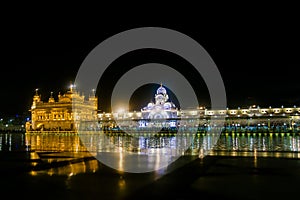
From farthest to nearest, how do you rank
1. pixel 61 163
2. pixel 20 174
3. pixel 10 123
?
pixel 10 123 < pixel 61 163 < pixel 20 174

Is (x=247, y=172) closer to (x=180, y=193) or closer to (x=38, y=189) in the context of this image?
(x=180, y=193)

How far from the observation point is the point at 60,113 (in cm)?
10131

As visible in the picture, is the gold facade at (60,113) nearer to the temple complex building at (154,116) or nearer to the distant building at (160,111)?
the temple complex building at (154,116)

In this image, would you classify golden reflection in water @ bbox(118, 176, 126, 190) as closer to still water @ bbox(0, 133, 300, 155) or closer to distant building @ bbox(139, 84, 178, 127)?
still water @ bbox(0, 133, 300, 155)

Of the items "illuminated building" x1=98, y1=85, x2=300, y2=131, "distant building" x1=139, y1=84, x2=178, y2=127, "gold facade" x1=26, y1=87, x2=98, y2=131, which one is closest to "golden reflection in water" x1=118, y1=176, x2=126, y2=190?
"illuminated building" x1=98, y1=85, x2=300, y2=131

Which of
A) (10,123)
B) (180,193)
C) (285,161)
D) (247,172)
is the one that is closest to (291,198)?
(180,193)

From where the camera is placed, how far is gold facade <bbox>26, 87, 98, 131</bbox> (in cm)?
9919

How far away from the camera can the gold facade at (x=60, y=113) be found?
9919 centimetres

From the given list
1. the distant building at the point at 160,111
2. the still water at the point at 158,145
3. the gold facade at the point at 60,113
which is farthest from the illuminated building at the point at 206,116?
the still water at the point at 158,145

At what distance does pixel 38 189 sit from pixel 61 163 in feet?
17.5

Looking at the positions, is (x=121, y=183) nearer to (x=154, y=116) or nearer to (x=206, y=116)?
(x=206, y=116)

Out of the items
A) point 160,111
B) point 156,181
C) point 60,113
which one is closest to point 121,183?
Answer: point 156,181

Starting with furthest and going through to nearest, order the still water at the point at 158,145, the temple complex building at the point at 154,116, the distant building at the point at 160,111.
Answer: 1. the distant building at the point at 160,111
2. the temple complex building at the point at 154,116
3. the still water at the point at 158,145

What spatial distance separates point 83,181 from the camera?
35.8 feet
